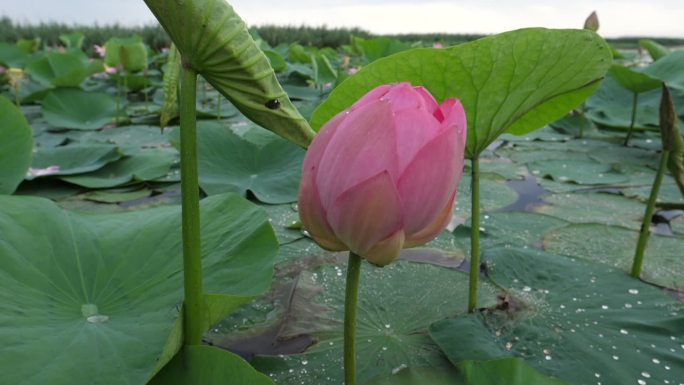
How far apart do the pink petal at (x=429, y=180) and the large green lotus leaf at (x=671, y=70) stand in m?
1.40

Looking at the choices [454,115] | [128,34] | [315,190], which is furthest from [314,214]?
[128,34]

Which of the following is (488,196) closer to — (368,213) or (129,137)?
(368,213)

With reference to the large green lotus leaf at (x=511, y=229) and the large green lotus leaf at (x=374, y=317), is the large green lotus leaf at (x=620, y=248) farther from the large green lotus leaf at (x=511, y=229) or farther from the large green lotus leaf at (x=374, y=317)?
the large green lotus leaf at (x=374, y=317)

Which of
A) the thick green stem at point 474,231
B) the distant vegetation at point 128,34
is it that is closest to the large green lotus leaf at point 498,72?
the thick green stem at point 474,231

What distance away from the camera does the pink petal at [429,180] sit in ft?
1.22

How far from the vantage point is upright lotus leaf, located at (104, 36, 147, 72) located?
284 centimetres

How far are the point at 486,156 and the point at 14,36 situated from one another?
7.57m

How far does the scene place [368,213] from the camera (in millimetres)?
374

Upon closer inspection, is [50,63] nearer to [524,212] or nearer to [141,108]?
[141,108]

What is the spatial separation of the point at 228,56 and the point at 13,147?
0.83 meters

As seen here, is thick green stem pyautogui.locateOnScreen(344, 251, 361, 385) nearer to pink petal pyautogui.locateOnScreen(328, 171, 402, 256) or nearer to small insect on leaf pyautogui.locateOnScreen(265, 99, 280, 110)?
pink petal pyautogui.locateOnScreen(328, 171, 402, 256)

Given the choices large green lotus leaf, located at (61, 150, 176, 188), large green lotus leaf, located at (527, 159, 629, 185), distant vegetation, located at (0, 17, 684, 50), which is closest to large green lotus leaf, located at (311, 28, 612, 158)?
large green lotus leaf, located at (61, 150, 176, 188)

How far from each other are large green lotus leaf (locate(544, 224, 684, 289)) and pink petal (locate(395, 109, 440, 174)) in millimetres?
725

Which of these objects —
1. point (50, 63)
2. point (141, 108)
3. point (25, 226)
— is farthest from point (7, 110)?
point (50, 63)
